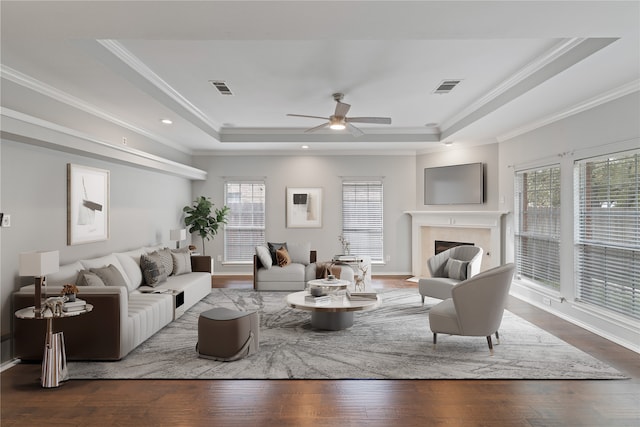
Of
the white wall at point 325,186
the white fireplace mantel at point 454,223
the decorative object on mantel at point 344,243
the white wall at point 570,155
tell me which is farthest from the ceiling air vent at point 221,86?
the white fireplace mantel at point 454,223

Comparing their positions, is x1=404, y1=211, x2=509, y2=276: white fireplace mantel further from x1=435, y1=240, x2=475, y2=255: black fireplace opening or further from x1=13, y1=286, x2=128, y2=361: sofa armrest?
x1=13, y1=286, x2=128, y2=361: sofa armrest

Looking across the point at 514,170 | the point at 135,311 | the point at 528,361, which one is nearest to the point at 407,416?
the point at 528,361

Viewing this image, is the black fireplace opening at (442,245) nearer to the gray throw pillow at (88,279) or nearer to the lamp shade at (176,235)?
the lamp shade at (176,235)

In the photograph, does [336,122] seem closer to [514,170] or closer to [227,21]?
[227,21]

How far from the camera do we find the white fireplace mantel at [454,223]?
693 centimetres

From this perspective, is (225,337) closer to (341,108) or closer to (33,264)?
(33,264)

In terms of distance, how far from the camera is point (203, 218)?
792 cm

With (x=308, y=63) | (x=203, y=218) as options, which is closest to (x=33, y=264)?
(x=308, y=63)

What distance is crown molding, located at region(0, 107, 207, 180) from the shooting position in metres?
3.31

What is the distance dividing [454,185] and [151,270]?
5.67 meters

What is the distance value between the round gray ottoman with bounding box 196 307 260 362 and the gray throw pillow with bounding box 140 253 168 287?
1800 millimetres

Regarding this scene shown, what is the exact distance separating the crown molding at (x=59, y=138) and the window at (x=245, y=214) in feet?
9.69

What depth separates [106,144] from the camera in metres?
4.66

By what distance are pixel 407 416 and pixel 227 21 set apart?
2.98 m
